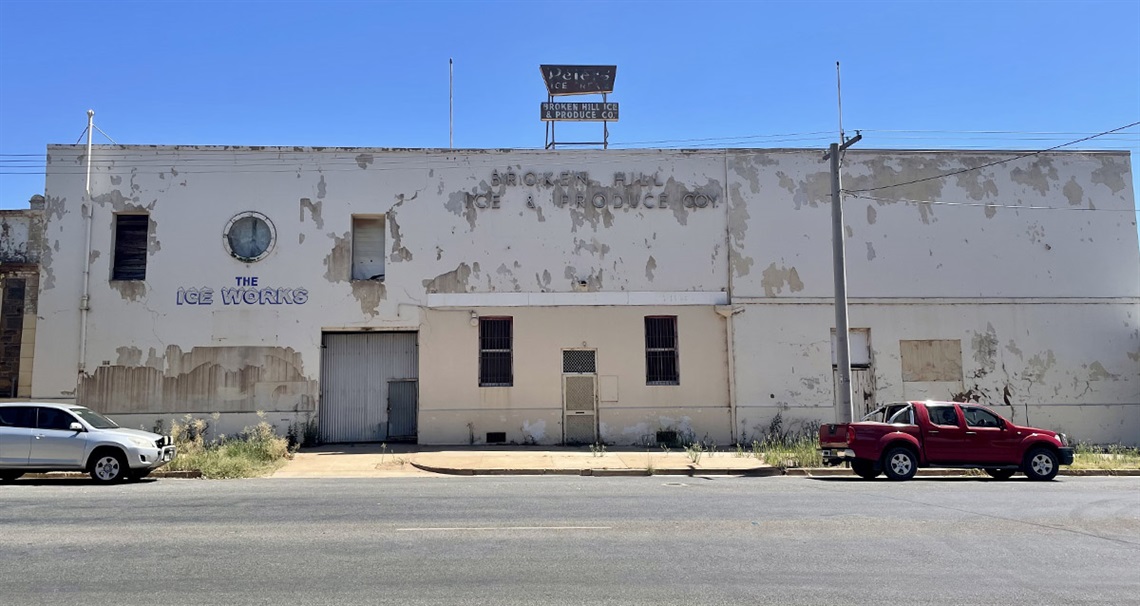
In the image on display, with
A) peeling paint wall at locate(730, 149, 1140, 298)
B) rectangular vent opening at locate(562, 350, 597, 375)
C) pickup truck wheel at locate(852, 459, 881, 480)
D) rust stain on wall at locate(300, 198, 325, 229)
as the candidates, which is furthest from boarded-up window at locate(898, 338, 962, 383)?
rust stain on wall at locate(300, 198, 325, 229)

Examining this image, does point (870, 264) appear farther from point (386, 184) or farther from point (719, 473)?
point (386, 184)

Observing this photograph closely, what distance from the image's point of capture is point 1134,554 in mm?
8062

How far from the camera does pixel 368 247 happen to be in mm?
22172

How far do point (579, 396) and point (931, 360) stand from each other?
977 centimetres

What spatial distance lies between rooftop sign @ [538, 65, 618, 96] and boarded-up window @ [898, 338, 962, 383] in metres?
11.5

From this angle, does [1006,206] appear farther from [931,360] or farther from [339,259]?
[339,259]

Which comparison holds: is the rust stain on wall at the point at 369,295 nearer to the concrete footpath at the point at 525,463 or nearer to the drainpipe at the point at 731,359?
the concrete footpath at the point at 525,463

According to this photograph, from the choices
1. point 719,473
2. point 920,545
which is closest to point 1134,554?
point 920,545

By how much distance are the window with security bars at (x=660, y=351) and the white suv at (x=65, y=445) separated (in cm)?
1218

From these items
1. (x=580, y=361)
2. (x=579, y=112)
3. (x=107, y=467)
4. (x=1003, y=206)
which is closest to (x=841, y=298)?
(x=580, y=361)

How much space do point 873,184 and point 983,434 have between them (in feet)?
31.2

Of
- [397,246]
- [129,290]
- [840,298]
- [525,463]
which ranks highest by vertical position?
[397,246]

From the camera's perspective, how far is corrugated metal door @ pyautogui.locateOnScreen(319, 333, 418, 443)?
21625 millimetres

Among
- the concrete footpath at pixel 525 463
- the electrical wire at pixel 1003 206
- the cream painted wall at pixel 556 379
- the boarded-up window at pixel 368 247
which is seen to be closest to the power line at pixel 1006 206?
the electrical wire at pixel 1003 206
